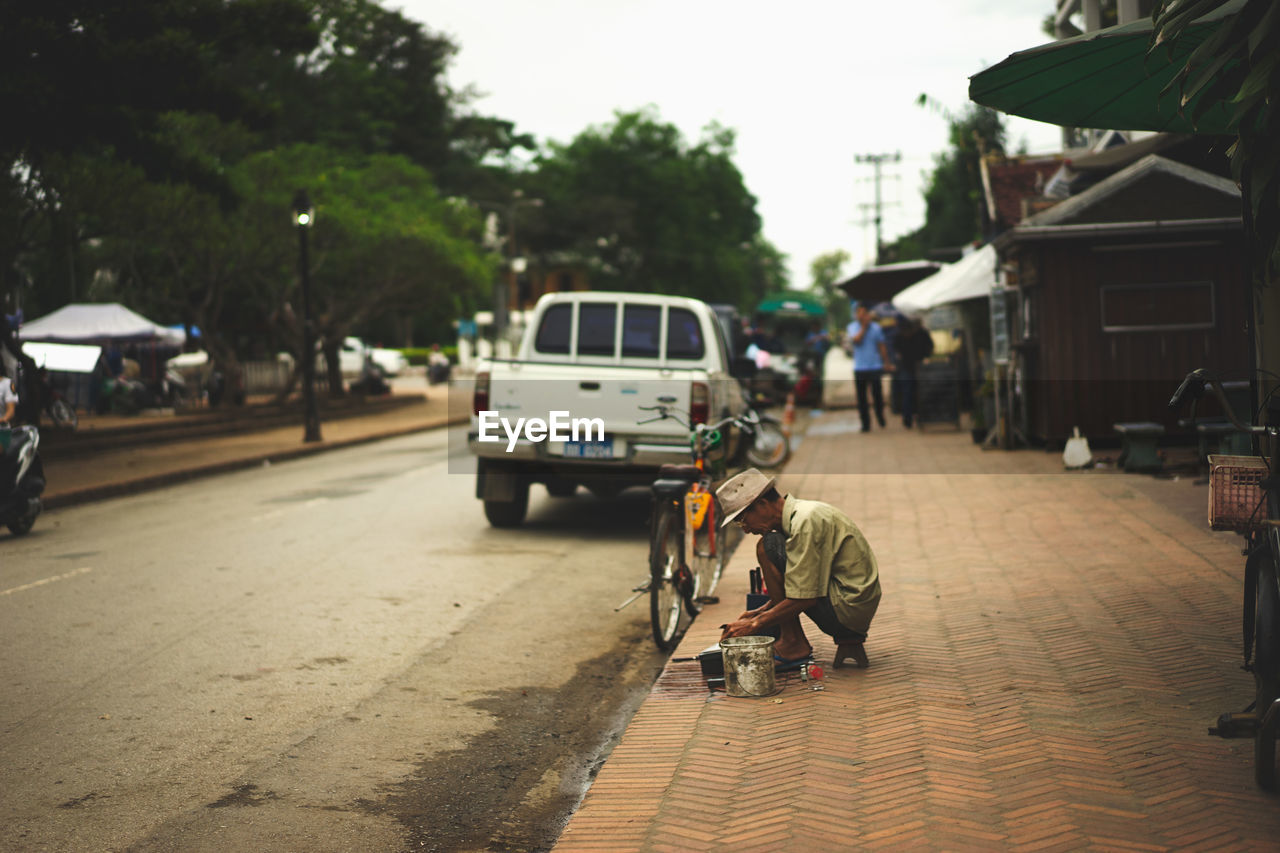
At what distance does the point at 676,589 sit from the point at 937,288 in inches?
591

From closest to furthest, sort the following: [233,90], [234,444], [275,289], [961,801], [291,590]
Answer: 1. [961,801]
2. [291,590]
3. [233,90]
4. [234,444]
5. [275,289]

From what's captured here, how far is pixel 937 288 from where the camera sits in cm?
2139

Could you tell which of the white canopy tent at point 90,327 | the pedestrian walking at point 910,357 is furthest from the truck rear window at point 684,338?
the white canopy tent at point 90,327

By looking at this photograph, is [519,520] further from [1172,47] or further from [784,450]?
[1172,47]

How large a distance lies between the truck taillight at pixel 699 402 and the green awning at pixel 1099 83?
4.47 metres

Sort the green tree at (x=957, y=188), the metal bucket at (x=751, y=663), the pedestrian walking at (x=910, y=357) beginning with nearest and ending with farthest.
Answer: the metal bucket at (x=751, y=663), the pedestrian walking at (x=910, y=357), the green tree at (x=957, y=188)

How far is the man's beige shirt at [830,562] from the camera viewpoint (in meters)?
5.70

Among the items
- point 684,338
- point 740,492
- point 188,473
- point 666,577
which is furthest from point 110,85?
point 740,492

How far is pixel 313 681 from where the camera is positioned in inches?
262

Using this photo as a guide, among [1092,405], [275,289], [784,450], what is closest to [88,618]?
[784,450]

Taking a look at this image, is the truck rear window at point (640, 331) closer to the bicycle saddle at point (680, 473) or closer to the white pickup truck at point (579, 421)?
the white pickup truck at point (579, 421)

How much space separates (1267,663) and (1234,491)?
33.6 inches

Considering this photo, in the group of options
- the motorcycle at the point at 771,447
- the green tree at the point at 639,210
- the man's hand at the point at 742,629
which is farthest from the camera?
the green tree at the point at 639,210

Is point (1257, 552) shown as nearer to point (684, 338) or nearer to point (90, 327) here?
point (684, 338)
